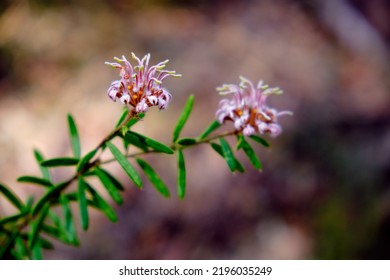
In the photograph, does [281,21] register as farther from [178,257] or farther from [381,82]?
[178,257]

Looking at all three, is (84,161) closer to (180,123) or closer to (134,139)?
(134,139)

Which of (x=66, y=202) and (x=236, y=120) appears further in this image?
(x=66, y=202)

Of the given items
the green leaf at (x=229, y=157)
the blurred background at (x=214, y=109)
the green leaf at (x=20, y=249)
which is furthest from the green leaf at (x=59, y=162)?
the blurred background at (x=214, y=109)

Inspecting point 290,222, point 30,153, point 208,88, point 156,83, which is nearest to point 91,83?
point 30,153

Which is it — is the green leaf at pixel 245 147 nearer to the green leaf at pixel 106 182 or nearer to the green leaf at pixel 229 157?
the green leaf at pixel 229 157

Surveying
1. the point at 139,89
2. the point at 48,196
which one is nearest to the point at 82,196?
the point at 48,196

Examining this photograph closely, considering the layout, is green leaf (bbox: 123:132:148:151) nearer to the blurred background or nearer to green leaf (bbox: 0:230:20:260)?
green leaf (bbox: 0:230:20:260)
